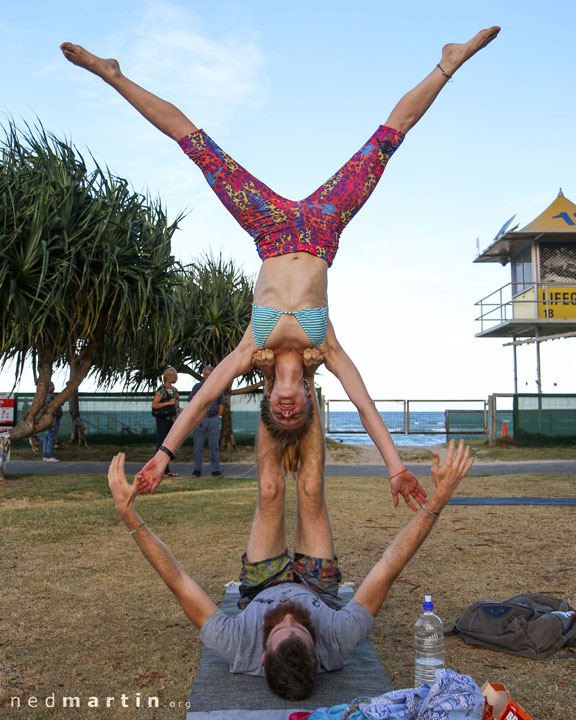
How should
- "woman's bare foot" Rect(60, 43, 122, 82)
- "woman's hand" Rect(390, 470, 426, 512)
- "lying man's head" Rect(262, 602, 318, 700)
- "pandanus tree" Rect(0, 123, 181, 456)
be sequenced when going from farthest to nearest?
"pandanus tree" Rect(0, 123, 181, 456), "woman's bare foot" Rect(60, 43, 122, 82), "woman's hand" Rect(390, 470, 426, 512), "lying man's head" Rect(262, 602, 318, 700)

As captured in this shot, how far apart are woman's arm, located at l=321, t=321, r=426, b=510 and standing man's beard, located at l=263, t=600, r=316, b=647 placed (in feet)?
2.32

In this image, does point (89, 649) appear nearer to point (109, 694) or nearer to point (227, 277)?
point (109, 694)

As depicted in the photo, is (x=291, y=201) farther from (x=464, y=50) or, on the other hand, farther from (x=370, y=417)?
(x=370, y=417)

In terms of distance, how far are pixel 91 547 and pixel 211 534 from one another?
1.19 m

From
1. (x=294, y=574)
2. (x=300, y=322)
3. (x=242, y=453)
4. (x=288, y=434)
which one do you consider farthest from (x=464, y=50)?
(x=242, y=453)

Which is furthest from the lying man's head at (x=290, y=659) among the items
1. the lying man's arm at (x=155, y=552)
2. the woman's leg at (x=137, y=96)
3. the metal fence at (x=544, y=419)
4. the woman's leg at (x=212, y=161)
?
the metal fence at (x=544, y=419)

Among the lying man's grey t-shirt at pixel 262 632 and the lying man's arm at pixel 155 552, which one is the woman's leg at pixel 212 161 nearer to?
the lying man's arm at pixel 155 552

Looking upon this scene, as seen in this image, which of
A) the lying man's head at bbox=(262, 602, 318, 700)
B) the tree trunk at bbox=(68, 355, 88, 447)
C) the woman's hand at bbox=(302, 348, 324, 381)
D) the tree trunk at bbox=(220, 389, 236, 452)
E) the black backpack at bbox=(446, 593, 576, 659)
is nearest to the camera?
the lying man's head at bbox=(262, 602, 318, 700)

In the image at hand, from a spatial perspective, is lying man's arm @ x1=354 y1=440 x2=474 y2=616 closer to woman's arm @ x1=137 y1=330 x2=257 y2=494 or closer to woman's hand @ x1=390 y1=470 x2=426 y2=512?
woman's hand @ x1=390 y1=470 x2=426 y2=512

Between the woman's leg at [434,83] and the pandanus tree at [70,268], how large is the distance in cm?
648

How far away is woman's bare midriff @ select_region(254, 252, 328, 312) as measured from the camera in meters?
3.73

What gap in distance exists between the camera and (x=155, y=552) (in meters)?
2.59

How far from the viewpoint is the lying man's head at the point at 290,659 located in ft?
7.94

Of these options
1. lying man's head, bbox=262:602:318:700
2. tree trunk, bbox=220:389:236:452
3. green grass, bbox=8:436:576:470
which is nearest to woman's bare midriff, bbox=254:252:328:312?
lying man's head, bbox=262:602:318:700
